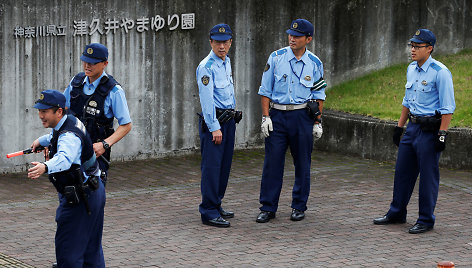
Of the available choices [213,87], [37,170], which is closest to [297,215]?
[213,87]

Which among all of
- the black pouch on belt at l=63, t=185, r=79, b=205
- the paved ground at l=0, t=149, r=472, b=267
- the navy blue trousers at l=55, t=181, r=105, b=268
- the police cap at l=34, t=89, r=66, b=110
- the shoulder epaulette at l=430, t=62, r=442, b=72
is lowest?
the paved ground at l=0, t=149, r=472, b=267

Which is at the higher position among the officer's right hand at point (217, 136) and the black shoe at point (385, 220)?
the officer's right hand at point (217, 136)

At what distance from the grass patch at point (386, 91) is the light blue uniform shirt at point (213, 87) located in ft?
13.1

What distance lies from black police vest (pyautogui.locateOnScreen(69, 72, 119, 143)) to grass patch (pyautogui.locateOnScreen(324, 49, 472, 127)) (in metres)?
5.68

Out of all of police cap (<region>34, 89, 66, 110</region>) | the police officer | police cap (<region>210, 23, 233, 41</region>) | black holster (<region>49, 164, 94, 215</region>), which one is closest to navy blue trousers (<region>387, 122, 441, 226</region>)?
the police officer

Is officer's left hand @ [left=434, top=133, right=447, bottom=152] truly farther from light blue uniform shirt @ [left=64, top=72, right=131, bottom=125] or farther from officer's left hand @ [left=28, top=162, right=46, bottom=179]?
officer's left hand @ [left=28, top=162, right=46, bottom=179]

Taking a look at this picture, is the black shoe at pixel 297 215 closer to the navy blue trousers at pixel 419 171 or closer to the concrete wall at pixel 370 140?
the navy blue trousers at pixel 419 171

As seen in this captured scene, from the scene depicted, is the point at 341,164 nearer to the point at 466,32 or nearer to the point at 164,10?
the point at 164,10

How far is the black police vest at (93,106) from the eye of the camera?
325 inches

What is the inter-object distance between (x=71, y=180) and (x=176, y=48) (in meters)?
6.49

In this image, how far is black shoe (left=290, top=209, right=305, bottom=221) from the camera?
9820 millimetres

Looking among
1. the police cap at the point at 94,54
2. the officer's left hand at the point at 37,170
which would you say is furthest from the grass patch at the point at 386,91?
the officer's left hand at the point at 37,170

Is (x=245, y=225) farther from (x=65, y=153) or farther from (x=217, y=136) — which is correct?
(x=65, y=153)

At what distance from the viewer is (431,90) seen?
9.26 metres
